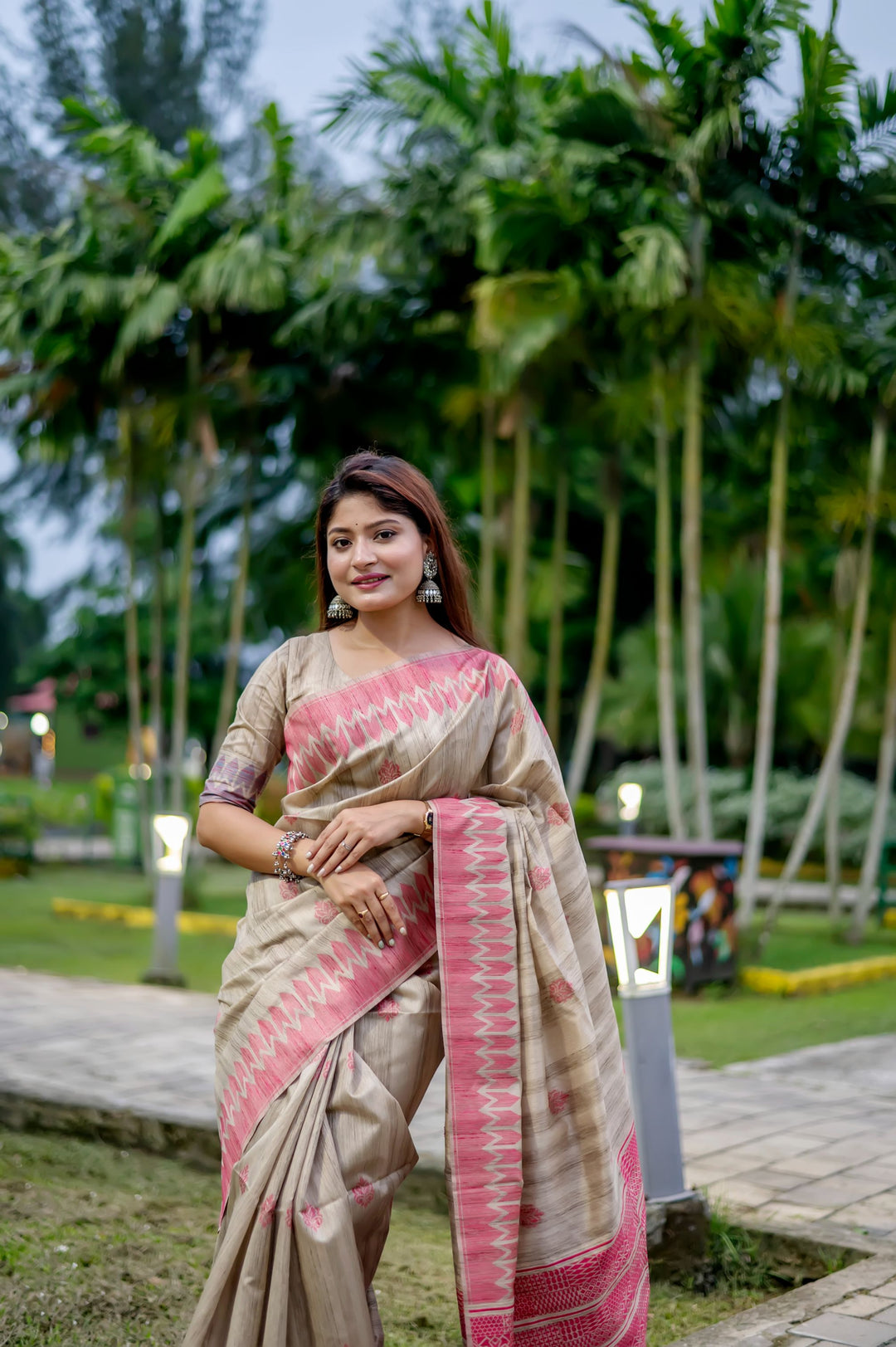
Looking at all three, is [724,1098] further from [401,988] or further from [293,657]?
[293,657]

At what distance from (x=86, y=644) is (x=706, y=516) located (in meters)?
12.2

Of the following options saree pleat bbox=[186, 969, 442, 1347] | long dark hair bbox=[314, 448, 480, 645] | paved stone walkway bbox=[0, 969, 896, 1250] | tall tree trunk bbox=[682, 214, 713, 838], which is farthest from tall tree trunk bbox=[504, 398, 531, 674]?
saree pleat bbox=[186, 969, 442, 1347]

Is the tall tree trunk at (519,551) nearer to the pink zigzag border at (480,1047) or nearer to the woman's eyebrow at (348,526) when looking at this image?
the woman's eyebrow at (348,526)

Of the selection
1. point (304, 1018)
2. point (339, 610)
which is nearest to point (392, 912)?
point (304, 1018)

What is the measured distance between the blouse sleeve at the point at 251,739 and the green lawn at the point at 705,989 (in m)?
4.61

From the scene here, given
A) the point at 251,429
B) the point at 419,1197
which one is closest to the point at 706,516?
the point at 251,429

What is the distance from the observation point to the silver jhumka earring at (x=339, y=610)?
2.70m

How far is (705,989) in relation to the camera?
30.0 feet

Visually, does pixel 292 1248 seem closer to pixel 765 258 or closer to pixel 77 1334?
pixel 77 1334

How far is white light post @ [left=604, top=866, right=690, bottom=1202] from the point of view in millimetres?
3727

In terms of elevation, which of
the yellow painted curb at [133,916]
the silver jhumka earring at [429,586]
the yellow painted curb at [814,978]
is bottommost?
the yellow painted curb at [133,916]

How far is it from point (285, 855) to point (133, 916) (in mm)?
11157

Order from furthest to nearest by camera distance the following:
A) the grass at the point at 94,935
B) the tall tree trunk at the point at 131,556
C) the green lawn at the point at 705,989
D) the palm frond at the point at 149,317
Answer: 1. the tall tree trunk at the point at 131,556
2. the palm frond at the point at 149,317
3. the grass at the point at 94,935
4. the green lawn at the point at 705,989

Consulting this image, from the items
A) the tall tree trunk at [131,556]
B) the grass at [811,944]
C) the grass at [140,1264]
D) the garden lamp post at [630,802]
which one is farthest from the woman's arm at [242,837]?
the tall tree trunk at [131,556]
